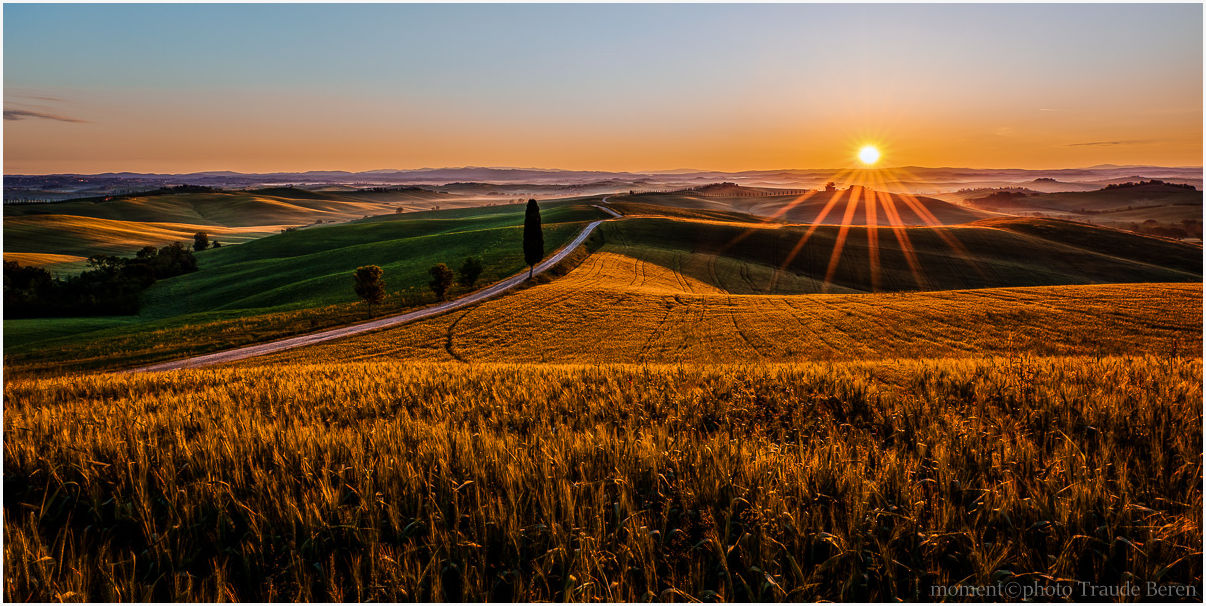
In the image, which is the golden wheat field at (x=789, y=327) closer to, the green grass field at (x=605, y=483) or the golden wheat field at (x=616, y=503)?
the green grass field at (x=605, y=483)

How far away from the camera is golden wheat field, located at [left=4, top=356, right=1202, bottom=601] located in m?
2.57

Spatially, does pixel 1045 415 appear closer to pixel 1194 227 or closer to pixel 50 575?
pixel 50 575

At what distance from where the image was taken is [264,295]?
204 ft

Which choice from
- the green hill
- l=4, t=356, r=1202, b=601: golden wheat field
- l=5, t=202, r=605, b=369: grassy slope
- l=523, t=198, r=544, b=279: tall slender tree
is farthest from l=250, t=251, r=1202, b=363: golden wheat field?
the green hill

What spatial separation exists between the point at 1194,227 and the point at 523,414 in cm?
23263

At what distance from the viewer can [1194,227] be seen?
14475cm

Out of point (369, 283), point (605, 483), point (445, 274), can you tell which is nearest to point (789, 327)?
point (445, 274)

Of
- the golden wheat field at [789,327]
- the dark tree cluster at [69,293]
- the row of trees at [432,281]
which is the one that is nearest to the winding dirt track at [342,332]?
the row of trees at [432,281]

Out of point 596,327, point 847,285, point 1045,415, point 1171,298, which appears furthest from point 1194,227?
point 1045,415

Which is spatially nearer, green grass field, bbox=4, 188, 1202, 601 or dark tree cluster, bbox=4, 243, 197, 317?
green grass field, bbox=4, 188, 1202, 601

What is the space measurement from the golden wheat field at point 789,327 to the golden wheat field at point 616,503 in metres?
20.5

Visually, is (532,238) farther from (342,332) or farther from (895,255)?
(895,255)

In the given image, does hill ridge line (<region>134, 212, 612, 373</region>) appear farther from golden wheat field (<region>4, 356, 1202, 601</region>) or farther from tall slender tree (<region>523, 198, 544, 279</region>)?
golden wheat field (<region>4, 356, 1202, 601</region>)

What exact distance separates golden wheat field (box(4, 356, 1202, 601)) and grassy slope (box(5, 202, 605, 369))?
3805cm
